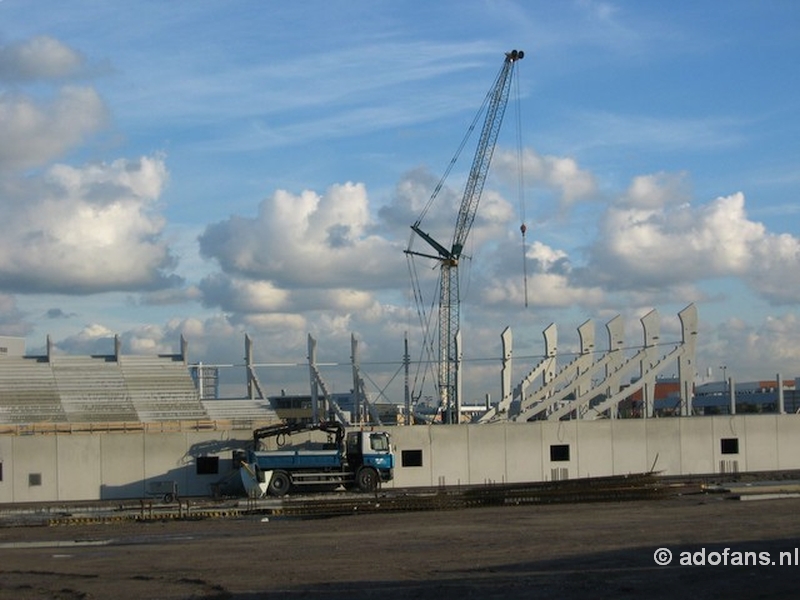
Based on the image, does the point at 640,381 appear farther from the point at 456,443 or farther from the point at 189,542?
the point at 189,542

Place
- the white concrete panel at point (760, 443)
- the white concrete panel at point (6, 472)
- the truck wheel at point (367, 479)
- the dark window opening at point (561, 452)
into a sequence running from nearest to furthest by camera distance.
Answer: the truck wheel at point (367, 479) → the white concrete panel at point (6, 472) → the dark window opening at point (561, 452) → the white concrete panel at point (760, 443)

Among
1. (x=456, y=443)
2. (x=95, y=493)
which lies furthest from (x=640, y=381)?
(x=95, y=493)

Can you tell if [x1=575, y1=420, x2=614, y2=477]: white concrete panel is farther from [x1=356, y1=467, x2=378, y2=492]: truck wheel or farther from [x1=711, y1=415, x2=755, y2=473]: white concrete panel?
[x1=356, y1=467, x2=378, y2=492]: truck wheel

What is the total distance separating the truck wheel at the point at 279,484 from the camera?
4394cm

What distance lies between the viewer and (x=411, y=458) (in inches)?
1934

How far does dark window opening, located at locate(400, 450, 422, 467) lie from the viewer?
49.1m

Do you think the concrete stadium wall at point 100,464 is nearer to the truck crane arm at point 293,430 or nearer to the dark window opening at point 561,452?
the truck crane arm at point 293,430

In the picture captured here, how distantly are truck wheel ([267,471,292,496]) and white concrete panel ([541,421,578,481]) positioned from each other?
12071 millimetres

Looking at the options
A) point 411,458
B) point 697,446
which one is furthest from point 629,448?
point 411,458

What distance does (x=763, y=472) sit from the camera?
5125cm

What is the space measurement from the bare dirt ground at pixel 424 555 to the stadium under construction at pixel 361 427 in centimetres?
1161

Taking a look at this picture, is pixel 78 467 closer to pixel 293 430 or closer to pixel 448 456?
pixel 293 430

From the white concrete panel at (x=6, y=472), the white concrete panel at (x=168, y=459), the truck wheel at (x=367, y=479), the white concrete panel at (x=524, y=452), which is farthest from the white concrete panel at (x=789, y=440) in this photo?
the white concrete panel at (x=6, y=472)

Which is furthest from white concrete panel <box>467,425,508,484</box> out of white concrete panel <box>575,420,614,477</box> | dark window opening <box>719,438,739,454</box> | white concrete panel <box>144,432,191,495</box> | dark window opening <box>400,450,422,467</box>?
white concrete panel <box>144,432,191,495</box>
